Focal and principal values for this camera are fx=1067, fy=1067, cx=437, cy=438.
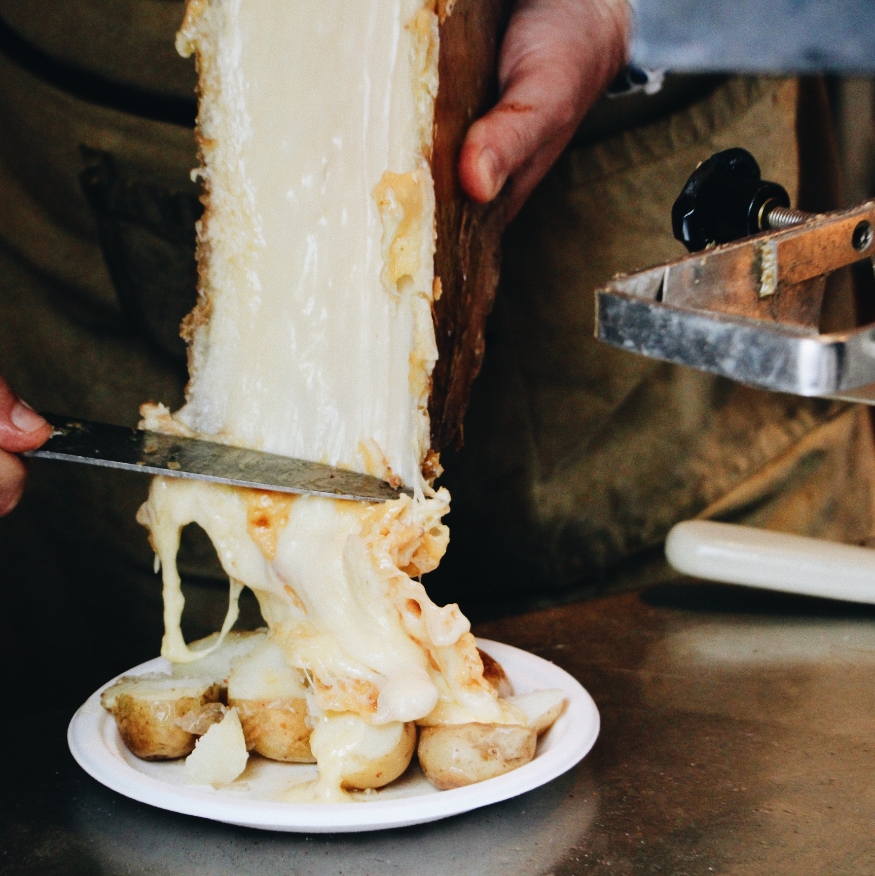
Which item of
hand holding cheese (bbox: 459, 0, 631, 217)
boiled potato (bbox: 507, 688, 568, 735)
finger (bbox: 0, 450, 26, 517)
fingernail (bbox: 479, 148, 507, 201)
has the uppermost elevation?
hand holding cheese (bbox: 459, 0, 631, 217)

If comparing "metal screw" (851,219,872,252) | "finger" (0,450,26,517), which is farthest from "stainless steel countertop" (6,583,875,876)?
"metal screw" (851,219,872,252)

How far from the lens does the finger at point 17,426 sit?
0.79 m

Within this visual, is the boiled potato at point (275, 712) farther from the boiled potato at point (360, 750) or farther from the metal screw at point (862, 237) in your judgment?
the metal screw at point (862, 237)

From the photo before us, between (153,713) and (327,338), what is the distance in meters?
0.29

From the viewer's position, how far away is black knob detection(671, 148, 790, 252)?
2.41ft

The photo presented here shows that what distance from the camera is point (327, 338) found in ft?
2.60

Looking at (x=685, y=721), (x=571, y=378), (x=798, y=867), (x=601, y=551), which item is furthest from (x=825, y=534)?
(x=798, y=867)

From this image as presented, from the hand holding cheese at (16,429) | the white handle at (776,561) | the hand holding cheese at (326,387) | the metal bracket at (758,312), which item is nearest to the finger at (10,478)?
the hand holding cheese at (16,429)

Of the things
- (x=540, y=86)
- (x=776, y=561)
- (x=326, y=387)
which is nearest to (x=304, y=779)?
(x=326, y=387)

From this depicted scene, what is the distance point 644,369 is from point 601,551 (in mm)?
246

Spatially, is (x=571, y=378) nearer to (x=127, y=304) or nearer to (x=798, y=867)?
(x=127, y=304)

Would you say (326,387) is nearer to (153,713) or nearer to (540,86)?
(153,713)

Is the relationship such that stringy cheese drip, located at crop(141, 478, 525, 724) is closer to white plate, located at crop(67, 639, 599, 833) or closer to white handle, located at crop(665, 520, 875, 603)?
white plate, located at crop(67, 639, 599, 833)

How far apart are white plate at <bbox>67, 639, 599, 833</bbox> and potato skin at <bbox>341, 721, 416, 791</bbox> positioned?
1 cm
